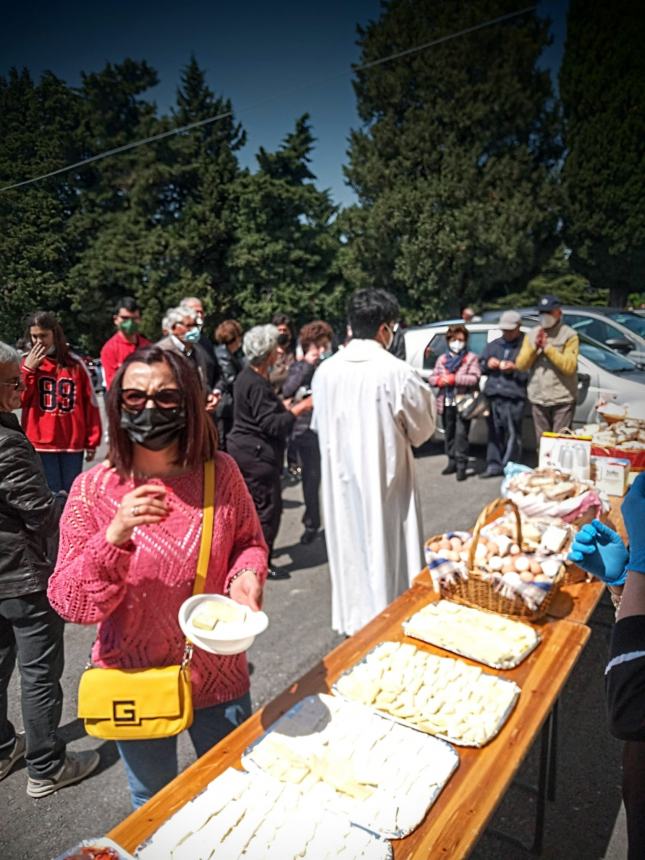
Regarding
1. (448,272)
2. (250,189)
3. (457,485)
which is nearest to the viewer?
(250,189)

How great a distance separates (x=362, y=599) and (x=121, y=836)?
2050 mm

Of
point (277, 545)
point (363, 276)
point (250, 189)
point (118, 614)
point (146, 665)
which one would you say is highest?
point (250, 189)

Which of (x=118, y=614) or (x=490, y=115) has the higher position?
(x=490, y=115)

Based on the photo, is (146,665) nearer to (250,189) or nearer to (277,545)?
(250,189)

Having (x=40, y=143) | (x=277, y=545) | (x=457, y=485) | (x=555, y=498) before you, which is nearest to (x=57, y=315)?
(x=40, y=143)

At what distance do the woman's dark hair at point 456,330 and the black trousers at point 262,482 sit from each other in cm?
302

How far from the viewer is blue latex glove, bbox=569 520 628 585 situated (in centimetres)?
126

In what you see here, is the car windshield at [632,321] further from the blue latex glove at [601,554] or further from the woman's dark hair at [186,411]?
the woman's dark hair at [186,411]

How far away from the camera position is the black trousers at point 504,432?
5.98m

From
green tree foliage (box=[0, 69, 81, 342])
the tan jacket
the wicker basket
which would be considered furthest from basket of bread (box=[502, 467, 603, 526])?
the tan jacket

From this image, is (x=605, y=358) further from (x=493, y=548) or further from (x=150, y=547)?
(x=150, y=547)

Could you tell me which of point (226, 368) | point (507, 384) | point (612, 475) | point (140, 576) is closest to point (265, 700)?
point (140, 576)

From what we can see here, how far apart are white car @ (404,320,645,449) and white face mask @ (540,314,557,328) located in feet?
1.12

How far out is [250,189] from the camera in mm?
1549
